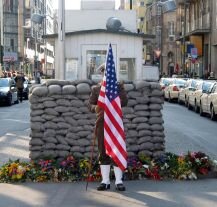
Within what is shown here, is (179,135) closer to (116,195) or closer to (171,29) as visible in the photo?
(116,195)

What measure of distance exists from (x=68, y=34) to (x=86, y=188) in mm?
8589

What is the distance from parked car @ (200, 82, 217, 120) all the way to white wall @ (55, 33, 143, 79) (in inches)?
265

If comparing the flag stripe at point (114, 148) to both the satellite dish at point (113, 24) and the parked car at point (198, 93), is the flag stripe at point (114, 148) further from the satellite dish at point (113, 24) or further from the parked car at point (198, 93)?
the parked car at point (198, 93)

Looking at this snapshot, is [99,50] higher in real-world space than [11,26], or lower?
lower

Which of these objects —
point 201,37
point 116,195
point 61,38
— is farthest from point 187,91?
point 201,37

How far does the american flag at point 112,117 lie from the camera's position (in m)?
9.00

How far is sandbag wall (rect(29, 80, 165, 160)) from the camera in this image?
34.3 feet

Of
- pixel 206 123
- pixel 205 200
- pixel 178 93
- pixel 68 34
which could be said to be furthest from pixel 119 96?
pixel 178 93

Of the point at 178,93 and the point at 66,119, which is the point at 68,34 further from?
the point at 178,93

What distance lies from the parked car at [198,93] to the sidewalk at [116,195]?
17.2m

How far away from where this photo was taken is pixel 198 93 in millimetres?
28172

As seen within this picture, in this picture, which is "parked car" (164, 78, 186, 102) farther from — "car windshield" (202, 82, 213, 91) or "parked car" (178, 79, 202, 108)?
"car windshield" (202, 82, 213, 91)

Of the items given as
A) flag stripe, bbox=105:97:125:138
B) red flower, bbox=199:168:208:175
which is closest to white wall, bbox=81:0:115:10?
red flower, bbox=199:168:208:175

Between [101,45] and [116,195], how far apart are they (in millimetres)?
9065
